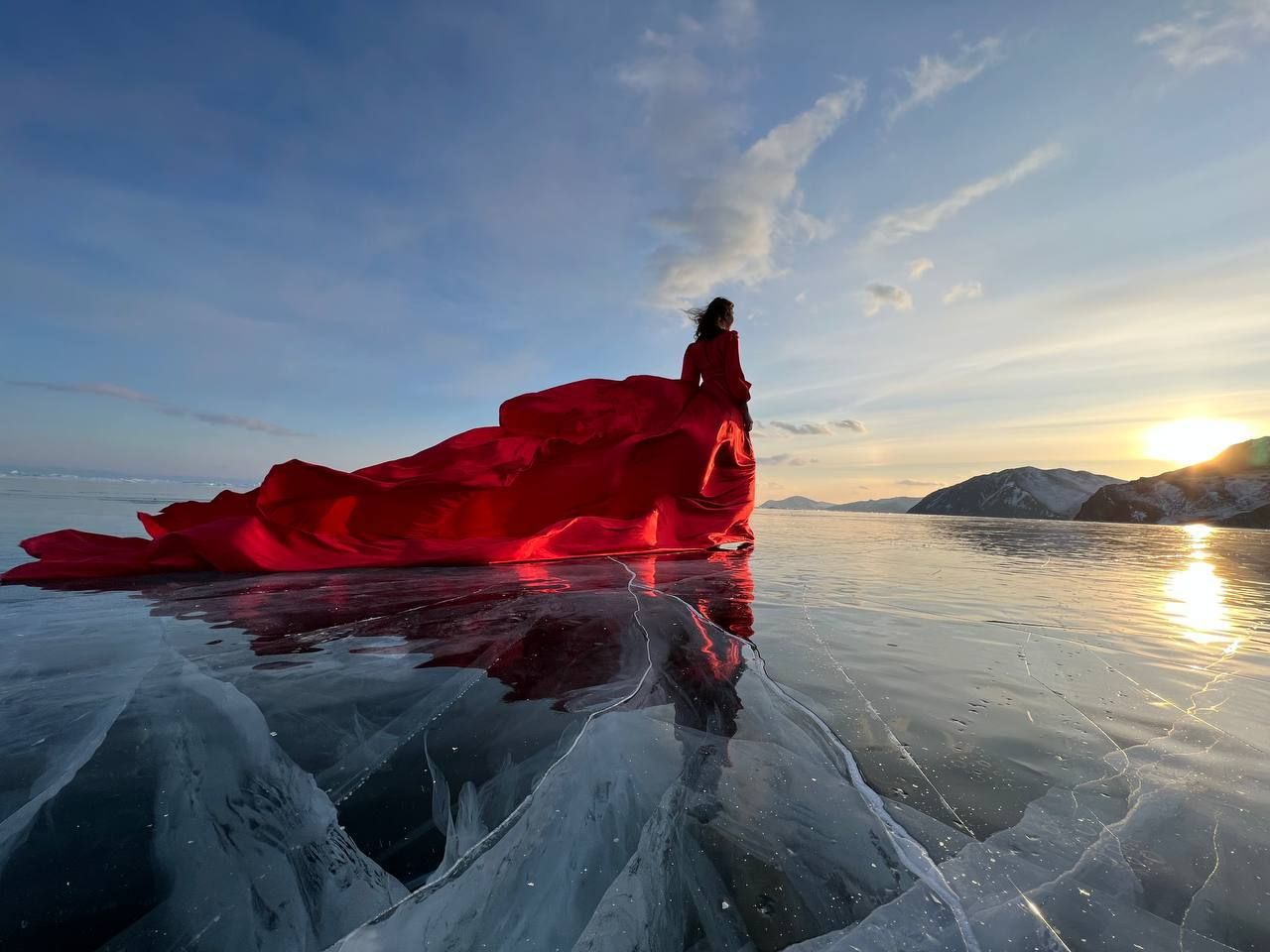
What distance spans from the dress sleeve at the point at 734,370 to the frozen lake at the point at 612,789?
4.26m

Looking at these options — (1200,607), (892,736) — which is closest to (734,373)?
(1200,607)

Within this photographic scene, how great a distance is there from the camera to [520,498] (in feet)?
16.7

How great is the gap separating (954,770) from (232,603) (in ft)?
10.1

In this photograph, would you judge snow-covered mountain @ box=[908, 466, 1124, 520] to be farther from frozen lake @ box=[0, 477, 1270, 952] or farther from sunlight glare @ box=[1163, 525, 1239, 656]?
frozen lake @ box=[0, 477, 1270, 952]

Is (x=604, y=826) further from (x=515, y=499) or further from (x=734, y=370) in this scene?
(x=734, y=370)

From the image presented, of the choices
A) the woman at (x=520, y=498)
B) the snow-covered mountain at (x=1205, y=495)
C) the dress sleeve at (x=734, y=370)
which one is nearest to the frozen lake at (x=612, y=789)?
the woman at (x=520, y=498)

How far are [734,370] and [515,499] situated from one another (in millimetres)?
2934

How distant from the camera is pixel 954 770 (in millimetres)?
1244

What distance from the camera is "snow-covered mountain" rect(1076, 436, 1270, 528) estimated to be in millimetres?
37188

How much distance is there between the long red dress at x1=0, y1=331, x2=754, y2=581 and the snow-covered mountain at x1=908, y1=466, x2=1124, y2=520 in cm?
6392

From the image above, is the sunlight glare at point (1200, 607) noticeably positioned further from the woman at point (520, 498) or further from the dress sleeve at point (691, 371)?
the dress sleeve at point (691, 371)

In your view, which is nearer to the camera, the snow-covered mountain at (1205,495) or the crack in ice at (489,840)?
the crack in ice at (489,840)

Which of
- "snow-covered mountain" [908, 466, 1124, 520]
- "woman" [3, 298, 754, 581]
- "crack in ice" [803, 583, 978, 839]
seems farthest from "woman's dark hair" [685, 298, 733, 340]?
"snow-covered mountain" [908, 466, 1124, 520]

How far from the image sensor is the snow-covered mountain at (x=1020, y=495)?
5956cm
